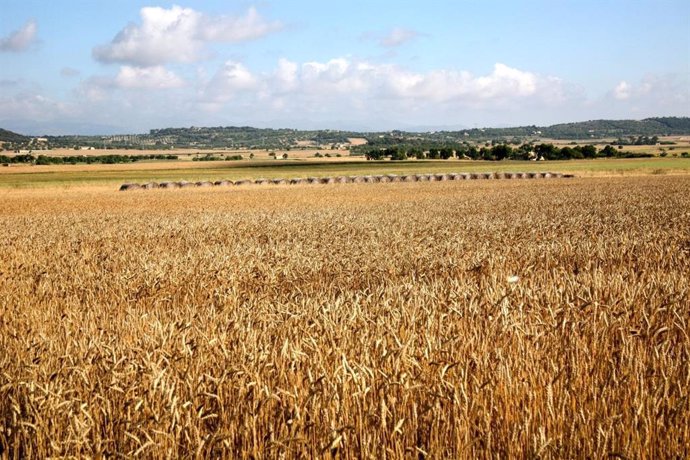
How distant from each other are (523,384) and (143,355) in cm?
304

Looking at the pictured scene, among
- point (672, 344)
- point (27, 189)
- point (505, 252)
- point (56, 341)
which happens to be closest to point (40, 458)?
point (56, 341)

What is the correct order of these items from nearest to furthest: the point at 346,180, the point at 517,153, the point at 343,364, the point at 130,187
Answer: the point at 343,364 → the point at 130,187 → the point at 346,180 → the point at 517,153

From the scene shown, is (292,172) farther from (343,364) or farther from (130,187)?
(343,364)

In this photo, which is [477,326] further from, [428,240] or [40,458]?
[428,240]

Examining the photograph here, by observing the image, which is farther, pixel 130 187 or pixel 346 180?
pixel 346 180

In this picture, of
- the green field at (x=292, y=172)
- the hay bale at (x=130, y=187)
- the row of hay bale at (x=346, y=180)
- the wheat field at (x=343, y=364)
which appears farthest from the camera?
the green field at (x=292, y=172)

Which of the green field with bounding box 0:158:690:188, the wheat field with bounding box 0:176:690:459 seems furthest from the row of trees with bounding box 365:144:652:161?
the wheat field with bounding box 0:176:690:459

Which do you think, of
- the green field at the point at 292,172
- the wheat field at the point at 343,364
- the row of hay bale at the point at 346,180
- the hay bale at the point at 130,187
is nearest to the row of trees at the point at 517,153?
the green field at the point at 292,172

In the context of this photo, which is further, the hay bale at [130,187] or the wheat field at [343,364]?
the hay bale at [130,187]

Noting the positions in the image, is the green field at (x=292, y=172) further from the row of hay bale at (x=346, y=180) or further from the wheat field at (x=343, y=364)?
the wheat field at (x=343, y=364)

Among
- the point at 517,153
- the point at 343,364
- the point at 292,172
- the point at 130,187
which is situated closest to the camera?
the point at 343,364

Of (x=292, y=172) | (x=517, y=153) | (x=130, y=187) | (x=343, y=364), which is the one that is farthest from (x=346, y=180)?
(x=517, y=153)

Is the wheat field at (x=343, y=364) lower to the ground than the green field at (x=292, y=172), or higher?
higher

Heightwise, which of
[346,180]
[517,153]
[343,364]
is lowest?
[346,180]
